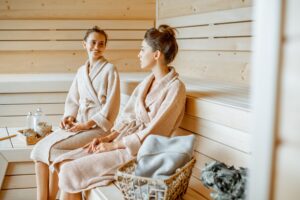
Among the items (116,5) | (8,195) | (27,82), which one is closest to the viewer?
(8,195)

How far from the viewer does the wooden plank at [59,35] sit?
4.04 metres

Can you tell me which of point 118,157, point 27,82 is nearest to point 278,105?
point 118,157

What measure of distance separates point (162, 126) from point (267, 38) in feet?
4.21

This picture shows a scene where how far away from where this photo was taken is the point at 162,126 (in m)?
2.10

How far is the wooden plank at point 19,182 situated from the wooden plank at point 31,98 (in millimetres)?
908

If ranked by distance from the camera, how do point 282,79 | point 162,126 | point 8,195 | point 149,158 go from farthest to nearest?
point 8,195
point 162,126
point 149,158
point 282,79

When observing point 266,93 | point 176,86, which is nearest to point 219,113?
point 176,86

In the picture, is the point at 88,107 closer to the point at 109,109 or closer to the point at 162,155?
the point at 109,109

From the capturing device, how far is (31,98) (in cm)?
364

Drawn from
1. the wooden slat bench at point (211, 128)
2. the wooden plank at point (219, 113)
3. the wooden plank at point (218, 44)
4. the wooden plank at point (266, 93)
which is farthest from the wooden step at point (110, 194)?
the wooden plank at point (218, 44)

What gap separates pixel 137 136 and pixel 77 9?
247 cm

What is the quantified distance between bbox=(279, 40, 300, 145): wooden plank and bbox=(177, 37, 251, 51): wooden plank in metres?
2.17

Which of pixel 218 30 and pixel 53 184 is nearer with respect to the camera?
pixel 53 184

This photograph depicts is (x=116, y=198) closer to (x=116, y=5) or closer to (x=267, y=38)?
(x=267, y=38)
